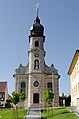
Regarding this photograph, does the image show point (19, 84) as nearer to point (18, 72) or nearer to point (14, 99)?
point (18, 72)

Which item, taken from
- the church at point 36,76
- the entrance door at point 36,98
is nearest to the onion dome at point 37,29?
the church at point 36,76

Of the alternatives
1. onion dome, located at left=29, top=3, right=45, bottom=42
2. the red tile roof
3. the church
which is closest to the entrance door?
the church

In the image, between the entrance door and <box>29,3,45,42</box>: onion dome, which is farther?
<box>29,3,45,42</box>: onion dome

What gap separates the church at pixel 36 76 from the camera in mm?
57188

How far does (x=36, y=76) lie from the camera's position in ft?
189

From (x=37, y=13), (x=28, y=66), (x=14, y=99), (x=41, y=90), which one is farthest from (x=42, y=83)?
(x=14, y=99)

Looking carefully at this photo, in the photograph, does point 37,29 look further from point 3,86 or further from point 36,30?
point 3,86

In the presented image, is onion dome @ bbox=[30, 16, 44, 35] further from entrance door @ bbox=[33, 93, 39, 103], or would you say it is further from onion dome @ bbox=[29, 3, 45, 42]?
entrance door @ bbox=[33, 93, 39, 103]

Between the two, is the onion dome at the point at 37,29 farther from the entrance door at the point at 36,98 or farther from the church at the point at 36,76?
the entrance door at the point at 36,98

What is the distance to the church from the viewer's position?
188 feet

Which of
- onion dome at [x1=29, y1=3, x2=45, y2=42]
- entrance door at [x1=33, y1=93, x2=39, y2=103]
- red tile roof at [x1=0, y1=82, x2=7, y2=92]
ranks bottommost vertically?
entrance door at [x1=33, y1=93, x2=39, y2=103]

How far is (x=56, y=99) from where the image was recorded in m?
57.6

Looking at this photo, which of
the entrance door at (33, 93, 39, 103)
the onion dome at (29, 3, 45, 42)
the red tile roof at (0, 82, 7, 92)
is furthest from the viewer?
the red tile roof at (0, 82, 7, 92)

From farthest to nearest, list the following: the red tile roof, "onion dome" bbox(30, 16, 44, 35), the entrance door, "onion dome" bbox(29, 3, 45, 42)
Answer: the red tile roof, "onion dome" bbox(30, 16, 44, 35), "onion dome" bbox(29, 3, 45, 42), the entrance door
